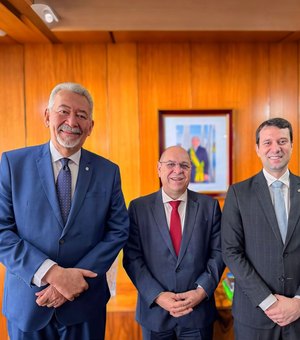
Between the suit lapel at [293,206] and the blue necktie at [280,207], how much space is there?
0.11 feet

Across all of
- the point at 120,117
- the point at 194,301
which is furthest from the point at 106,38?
the point at 194,301

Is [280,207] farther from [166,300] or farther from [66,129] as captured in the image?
[66,129]

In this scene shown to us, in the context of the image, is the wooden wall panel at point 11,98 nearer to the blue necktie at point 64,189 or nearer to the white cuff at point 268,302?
the blue necktie at point 64,189

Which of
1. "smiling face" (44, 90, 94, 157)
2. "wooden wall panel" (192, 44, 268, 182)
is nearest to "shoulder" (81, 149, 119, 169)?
"smiling face" (44, 90, 94, 157)

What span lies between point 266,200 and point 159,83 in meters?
1.68

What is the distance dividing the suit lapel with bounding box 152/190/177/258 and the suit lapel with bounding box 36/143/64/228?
61cm

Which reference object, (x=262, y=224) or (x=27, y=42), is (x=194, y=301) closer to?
(x=262, y=224)

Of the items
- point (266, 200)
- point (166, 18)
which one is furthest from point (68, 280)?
point (166, 18)

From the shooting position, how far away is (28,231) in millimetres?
1563

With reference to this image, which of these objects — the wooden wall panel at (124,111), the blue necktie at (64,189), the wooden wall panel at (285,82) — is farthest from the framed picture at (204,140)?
the blue necktie at (64,189)

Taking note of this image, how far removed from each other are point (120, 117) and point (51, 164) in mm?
1509

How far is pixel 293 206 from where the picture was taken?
5.79 feet

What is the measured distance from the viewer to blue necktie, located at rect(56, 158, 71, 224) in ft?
5.27

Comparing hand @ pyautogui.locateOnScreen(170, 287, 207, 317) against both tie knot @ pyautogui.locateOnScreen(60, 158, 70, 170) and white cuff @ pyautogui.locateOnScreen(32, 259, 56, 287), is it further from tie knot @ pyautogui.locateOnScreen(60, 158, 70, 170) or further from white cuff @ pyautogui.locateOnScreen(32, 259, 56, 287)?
tie knot @ pyautogui.locateOnScreen(60, 158, 70, 170)
